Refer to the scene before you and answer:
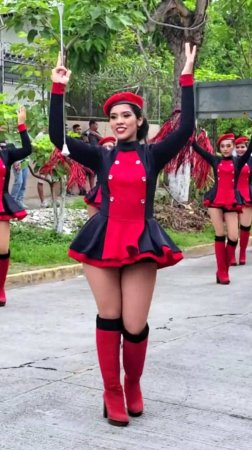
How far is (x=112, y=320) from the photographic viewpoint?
15.8ft

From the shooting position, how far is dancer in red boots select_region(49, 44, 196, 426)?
477cm

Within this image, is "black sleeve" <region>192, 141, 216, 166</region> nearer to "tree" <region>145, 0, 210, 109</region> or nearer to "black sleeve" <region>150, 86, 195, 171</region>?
"black sleeve" <region>150, 86, 195, 171</region>

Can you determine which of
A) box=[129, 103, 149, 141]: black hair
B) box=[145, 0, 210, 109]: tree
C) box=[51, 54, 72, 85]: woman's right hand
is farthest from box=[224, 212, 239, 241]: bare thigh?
box=[145, 0, 210, 109]: tree

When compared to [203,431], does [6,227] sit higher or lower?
higher

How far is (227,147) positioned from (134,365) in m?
5.89

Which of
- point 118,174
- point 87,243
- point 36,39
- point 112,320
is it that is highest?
point 36,39

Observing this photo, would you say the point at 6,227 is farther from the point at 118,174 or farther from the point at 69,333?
the point at 118,174

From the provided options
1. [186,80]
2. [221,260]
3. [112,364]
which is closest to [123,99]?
[186,80]

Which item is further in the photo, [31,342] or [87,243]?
[31,342]

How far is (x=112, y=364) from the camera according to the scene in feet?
15.9

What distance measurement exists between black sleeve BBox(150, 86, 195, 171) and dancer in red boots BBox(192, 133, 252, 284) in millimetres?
5363

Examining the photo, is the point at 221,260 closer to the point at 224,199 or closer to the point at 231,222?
the point at 231,222

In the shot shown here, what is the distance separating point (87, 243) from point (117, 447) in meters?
1.20

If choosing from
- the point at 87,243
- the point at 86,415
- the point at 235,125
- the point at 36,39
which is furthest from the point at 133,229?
the point at 235,125
